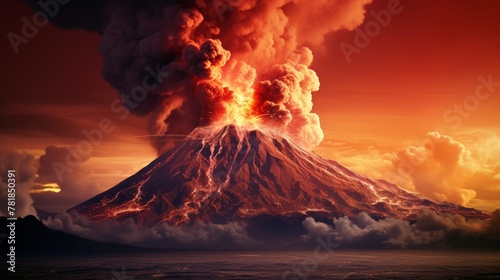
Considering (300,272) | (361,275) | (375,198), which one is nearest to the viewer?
(361,275)

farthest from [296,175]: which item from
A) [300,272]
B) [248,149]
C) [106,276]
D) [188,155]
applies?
[106,276]

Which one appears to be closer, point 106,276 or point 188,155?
point 106,276

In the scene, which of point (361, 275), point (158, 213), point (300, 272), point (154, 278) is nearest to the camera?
point (154, 278)

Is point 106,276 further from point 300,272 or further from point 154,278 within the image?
point 300,272

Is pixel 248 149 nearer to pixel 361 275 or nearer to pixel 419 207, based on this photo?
pixel 419 207

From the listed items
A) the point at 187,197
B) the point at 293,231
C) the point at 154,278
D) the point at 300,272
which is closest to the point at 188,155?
the point at 187,197

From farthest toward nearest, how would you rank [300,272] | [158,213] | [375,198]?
[375,198] < [158,213] < [300,272]

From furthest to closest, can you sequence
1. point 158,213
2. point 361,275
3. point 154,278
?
1. point 158,213
2. point 361,275
3. point 154,278

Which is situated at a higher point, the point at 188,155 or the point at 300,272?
the point at 188,155

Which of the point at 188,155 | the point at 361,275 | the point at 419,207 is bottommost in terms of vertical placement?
the point at 361,275
